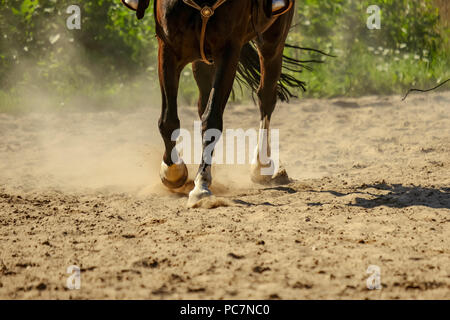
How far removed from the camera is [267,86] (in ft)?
20.2

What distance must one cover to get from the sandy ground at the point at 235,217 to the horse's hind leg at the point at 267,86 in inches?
8.3

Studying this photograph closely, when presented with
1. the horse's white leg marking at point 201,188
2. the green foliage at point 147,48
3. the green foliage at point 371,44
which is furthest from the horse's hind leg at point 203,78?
the green foliage at point 371,44

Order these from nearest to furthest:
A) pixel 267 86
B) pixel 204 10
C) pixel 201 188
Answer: pixel 204 10 → pixel 201 188 → pixel 267 86

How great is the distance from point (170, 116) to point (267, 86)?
4.58 ft

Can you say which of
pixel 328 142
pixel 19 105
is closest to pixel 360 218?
pixel 328 142

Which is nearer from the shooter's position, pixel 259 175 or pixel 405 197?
pixel 405 197

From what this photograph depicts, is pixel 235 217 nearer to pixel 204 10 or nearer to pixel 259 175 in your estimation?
pixel 204 10

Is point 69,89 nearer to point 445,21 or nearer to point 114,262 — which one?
point 445,21

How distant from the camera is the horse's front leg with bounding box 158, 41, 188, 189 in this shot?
4891 millimetres

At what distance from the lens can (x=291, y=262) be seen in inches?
132

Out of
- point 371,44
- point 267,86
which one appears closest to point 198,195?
point 267,86

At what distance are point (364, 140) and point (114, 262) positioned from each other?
471 centimetres

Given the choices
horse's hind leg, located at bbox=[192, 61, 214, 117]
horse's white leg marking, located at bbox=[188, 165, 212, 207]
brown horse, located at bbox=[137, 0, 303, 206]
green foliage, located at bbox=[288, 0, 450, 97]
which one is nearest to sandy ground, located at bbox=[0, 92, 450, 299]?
horse's white leg marking, located at bbox=[188, 165, 212, 207]

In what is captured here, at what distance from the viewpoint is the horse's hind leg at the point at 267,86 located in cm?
587
